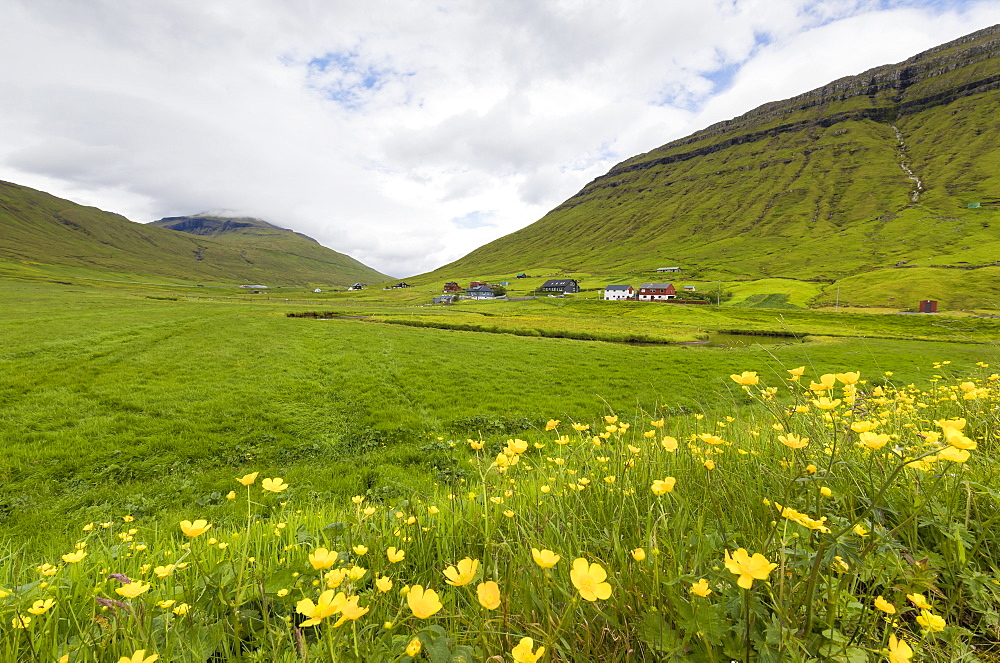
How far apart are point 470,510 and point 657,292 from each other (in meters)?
99.7

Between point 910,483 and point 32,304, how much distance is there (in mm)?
62850

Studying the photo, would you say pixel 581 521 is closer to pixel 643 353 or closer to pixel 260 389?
pixel 260 389

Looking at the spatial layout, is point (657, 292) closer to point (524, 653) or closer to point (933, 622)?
point (933, 622)

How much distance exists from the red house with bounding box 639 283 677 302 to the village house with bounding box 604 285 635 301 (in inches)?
106

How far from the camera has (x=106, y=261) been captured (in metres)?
182

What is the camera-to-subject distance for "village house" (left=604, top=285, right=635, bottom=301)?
322ft

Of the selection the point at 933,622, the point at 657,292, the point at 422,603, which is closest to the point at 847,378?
the point at 933,622

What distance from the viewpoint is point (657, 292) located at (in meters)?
94.0

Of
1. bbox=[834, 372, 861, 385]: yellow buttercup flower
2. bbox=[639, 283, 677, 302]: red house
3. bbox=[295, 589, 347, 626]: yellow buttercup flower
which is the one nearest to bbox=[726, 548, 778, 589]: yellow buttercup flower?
bbox=[295, 589, 347, 626]: yellow buttercup flower

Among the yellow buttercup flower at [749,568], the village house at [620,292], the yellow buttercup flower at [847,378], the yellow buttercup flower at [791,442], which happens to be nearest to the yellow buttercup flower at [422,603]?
the yellow buttercup flower at [749,568]

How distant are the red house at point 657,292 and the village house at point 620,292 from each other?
2703 mm

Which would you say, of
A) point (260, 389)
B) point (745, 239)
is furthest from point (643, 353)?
point (745, 239)

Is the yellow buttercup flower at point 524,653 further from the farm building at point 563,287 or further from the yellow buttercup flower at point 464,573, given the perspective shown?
the farm building at point 563,287

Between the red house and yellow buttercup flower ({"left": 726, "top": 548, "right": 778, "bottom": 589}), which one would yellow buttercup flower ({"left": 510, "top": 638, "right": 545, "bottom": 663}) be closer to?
yellow buttercup flower ({"left": 726, "top": 548, "right": 778, "bottom": 589})
